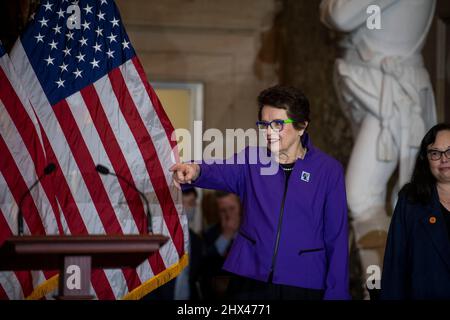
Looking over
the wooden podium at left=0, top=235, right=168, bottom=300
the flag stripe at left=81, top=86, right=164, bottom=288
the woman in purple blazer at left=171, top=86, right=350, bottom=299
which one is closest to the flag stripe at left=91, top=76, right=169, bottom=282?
the flag stripe at left=81, top=86, right=164, bottom=288

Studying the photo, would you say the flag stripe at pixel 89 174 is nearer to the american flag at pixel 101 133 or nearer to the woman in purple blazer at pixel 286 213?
the american flag at pixel 101 133

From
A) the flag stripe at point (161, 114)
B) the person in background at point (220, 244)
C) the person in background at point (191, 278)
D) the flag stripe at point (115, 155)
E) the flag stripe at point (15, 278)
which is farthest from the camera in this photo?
the person in background at point (191, 278)

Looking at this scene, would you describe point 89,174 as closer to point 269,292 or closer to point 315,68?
point 269,292

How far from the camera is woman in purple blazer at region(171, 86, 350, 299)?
4113 mm

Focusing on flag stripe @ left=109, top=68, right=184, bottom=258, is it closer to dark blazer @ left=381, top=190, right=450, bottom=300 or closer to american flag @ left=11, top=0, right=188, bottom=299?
american flag @ left=11, top=0, right=188, bottom=299

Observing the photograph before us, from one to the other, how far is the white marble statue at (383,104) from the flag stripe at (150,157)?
5.63 feet

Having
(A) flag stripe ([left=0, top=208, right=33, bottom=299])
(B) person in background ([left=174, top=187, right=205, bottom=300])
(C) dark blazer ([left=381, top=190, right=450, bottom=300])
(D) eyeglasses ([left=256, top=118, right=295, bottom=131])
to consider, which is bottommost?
(B) person in background ([left=174, top=187, right=205, bottom=300])

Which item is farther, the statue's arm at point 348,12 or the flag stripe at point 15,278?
the statue's arm at point 348,12

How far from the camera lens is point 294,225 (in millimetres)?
4160

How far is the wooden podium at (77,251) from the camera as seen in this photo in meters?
3.73

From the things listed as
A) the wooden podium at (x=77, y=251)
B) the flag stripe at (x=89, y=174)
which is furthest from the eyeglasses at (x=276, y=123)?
the flag stripe at (x=89, y=174)

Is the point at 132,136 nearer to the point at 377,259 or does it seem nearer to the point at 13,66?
the point at 13,66

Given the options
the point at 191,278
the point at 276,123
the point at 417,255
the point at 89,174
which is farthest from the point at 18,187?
the point at 417,255
